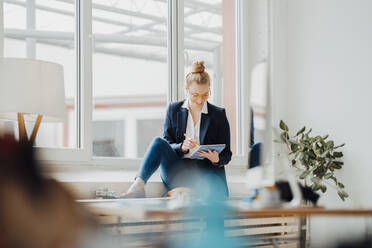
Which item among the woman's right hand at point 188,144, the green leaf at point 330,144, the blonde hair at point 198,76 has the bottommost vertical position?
the green leaf at point 330,144

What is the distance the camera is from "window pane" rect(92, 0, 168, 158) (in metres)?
4.07

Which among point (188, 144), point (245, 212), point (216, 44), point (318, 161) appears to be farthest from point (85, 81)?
point (245, 212)

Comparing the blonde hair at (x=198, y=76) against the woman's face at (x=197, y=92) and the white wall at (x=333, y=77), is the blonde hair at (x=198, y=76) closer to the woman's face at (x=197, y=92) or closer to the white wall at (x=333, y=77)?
the woman's face at (x=197, y=92)

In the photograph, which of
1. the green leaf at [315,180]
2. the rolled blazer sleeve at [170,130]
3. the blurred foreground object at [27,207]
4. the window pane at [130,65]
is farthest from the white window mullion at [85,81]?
the blurred foreground object at [27,207]

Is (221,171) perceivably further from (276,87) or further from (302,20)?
(302,20)

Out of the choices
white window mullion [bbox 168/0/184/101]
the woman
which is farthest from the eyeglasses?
white window mullion [bbox 168/0/184/101]

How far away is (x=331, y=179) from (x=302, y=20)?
1475 millimetres

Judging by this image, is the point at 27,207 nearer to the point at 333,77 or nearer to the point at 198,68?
the point at 198,68

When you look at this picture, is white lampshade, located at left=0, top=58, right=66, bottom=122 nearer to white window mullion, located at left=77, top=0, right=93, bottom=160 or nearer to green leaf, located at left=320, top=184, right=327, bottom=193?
white window mullion, located at left=77, top=0, right=93, bottom=160

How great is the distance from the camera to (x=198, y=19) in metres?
4.74

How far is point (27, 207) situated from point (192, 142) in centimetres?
279

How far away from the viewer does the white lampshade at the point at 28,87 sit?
2.65 meters

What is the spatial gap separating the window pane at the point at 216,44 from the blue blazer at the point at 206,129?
85 centimetres

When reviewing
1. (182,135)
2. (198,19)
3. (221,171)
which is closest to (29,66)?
(182,135)
